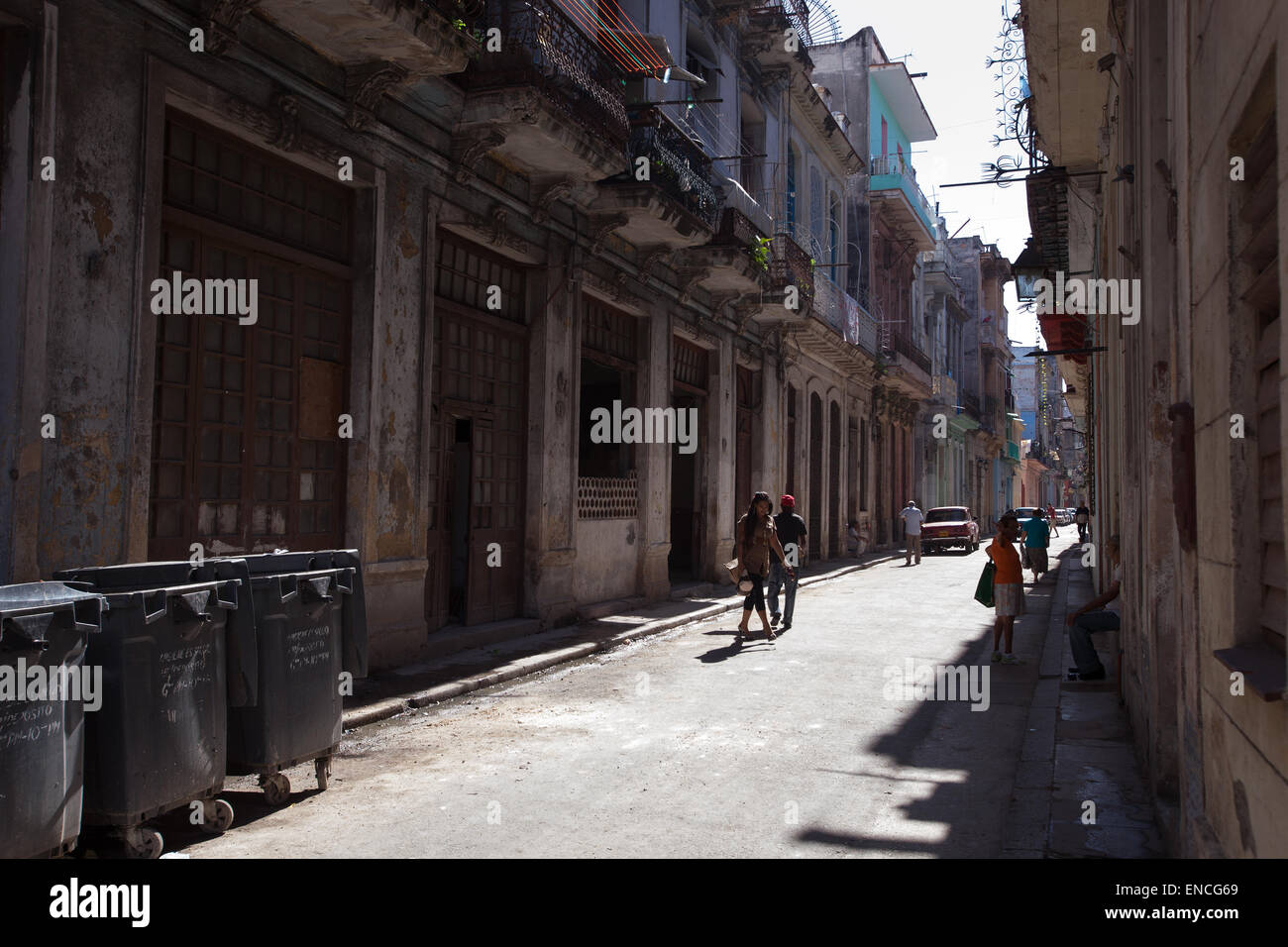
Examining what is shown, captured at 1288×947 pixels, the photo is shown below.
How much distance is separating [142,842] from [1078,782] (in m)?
5.04

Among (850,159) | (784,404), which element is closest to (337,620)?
(784,404)

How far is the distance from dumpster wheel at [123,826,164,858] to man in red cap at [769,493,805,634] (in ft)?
30.2

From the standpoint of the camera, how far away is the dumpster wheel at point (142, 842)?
4.59 m

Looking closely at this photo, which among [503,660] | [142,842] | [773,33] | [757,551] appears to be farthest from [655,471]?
[142,842]

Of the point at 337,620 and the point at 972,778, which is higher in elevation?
the point at 337,620

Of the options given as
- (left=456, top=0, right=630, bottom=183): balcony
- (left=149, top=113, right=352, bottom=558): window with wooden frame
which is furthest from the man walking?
(left=149, top=113, right=352, bottom=558): window with wooden frame

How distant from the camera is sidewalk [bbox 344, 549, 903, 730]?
8.42 m

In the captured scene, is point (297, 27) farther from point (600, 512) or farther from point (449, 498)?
point (600, 512)

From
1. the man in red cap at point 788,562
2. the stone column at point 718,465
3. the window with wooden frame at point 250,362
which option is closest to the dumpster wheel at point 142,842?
the window with wooden frame at point 250,362

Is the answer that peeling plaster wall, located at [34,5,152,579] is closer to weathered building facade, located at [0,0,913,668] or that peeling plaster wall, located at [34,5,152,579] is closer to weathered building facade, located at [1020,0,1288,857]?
weathered building facade, located at [0,0,913,668]

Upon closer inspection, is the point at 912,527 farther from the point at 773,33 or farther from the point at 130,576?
A: the point at 130,576

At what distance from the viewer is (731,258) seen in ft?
55.3

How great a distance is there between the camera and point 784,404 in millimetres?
23219

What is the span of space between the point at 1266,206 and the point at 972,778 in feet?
14.2
